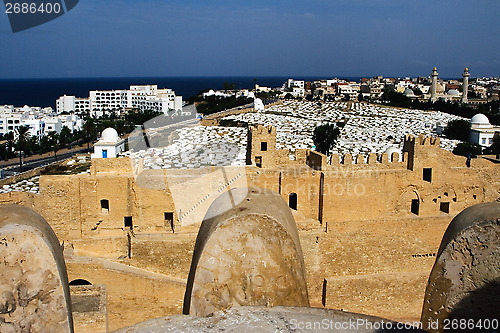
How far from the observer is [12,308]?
3943 mm

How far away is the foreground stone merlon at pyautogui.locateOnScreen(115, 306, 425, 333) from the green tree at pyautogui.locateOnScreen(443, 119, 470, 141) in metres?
47.2

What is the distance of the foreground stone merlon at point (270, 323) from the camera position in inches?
131

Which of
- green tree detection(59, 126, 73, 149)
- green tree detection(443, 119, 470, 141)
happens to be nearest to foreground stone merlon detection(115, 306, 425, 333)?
green tree detection(443, 119, 470, 141)

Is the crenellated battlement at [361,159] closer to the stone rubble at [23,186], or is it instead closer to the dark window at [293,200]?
the dark window at [293,200]

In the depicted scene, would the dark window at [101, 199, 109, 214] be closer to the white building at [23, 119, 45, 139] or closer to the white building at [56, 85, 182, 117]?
the white building at [23, 119, 45, 139]

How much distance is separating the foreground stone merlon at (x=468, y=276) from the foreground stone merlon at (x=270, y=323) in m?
0.92

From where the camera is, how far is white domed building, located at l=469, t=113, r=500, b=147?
4356 cm

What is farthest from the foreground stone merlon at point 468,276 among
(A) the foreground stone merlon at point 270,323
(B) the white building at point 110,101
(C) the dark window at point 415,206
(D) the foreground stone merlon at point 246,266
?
(B) the white building at point 110,101

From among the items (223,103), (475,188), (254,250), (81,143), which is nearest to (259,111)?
(223,103)

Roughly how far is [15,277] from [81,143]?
5666 cm

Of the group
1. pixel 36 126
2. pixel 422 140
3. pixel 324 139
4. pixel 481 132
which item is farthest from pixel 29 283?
pixel 36 126

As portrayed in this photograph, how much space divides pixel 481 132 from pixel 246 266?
147 feet

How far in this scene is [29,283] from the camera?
396cm

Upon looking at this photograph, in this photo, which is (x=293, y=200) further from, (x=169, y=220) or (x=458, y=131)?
(x=458, y=131)
